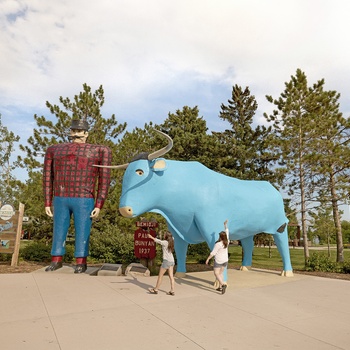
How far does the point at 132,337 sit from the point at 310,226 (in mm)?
13261

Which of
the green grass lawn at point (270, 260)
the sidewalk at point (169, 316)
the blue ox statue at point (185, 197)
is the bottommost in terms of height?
the green grass lawn at point (270, 260)

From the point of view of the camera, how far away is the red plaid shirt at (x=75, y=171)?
27.5ft

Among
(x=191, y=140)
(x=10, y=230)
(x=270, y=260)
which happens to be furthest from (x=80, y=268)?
(x=270, y=260)

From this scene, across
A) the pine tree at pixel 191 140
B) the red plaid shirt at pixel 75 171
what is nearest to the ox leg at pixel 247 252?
the red plaid shirt at pixel 75 171

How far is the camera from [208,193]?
278 inches

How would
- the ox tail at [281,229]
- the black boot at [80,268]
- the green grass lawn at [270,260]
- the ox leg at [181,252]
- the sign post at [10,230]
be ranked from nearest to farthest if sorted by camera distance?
the ox leg at [181,252]
the black boot at [80,268]
the ox tail at [281,229]
the sign post at [10,230]
the green grass lawn at [270,260]

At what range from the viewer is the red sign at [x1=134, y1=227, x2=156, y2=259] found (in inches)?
351

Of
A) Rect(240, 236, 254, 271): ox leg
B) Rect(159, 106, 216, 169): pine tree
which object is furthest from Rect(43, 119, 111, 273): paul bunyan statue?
Rect(159, 106, 216, 169): pine tree

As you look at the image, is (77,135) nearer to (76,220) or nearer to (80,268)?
(76,220)

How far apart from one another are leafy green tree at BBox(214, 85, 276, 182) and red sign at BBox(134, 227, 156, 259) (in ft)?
27.4

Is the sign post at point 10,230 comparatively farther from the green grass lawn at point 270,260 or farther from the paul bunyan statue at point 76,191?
the green grass lawn at point 270,260

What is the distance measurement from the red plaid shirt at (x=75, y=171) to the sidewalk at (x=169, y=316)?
2269mm

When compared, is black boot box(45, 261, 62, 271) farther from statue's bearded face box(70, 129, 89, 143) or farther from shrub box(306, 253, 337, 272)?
shrub box(306, 253, 337, 272)

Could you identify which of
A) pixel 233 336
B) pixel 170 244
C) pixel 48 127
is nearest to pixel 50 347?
pixel 233 336
